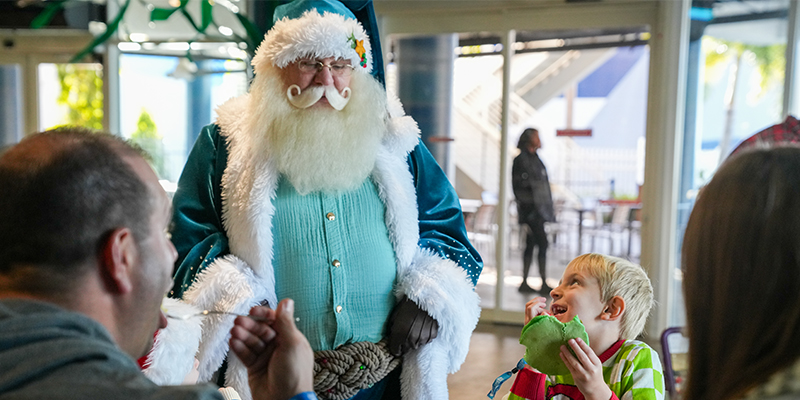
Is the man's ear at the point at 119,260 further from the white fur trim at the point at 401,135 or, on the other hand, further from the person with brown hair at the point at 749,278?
the white fur trim at the point at 401,135

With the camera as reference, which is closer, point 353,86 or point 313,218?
point 313,218

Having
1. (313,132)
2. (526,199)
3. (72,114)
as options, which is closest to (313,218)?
(313,132)

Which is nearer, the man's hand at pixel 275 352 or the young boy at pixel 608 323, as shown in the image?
the man's hand at pixel 275 352

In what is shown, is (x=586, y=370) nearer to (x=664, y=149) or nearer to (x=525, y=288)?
(x=664, y=149)

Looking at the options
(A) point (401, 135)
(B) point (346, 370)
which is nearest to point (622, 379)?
(B) point (346, 370)

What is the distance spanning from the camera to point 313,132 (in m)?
1.67

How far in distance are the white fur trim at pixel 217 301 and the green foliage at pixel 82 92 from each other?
4667 mm

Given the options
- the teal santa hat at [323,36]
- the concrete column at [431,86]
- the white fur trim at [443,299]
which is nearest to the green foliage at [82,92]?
the concrete column at [431,86]

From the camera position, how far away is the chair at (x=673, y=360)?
Answer: 193 centimetres

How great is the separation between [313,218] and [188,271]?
1.08 feet

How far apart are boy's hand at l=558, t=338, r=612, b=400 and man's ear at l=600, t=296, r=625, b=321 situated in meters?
0.23

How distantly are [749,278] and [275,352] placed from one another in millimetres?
636

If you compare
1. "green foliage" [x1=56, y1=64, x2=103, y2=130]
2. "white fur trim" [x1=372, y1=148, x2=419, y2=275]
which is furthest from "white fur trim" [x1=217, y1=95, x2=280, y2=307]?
"green foliage" [x1=56, y1=64, x2=103, y2=130]

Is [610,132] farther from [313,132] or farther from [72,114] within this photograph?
[72,114]
